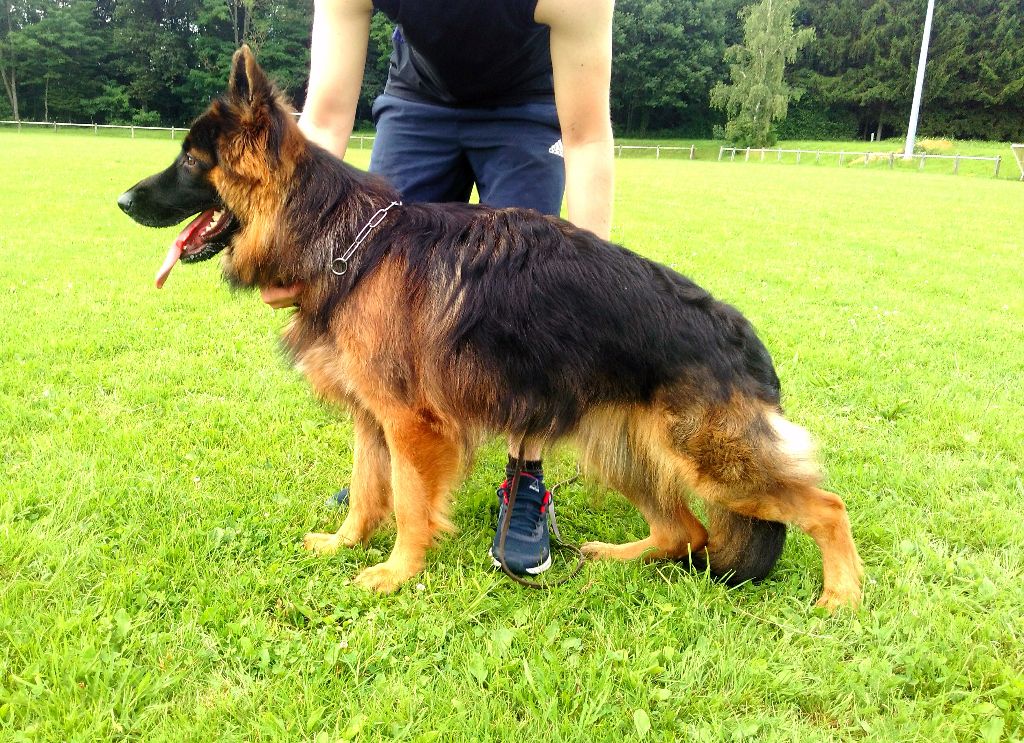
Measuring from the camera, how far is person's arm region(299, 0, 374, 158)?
3539 mm

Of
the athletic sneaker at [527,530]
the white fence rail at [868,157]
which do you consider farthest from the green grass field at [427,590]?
the white fence rail at [868,157]

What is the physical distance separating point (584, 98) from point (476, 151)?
874 mm

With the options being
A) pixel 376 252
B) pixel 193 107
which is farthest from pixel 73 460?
pixel 193 107

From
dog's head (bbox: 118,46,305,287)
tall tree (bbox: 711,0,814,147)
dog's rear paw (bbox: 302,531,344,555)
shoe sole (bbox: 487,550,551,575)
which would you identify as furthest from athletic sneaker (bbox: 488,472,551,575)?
tall tree (bbox: 711,0,814,147)

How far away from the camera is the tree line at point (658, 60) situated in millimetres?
56844

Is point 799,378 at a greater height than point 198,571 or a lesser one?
greater

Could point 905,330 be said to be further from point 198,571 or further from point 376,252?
point 198,571

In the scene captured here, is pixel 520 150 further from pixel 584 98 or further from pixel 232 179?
pixel 232 179

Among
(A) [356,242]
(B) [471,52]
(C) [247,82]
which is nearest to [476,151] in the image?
(B) [471,52]

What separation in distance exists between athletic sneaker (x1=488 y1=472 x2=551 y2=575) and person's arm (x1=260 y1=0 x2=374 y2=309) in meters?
2.11

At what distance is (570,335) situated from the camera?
2.83 metres

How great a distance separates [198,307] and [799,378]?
608 cm

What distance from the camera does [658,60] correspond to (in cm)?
6756

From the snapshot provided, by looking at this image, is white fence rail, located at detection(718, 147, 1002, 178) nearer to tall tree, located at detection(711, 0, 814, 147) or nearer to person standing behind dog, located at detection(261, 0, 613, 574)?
tall tree, located at detection(711, 0, 814, 147)
